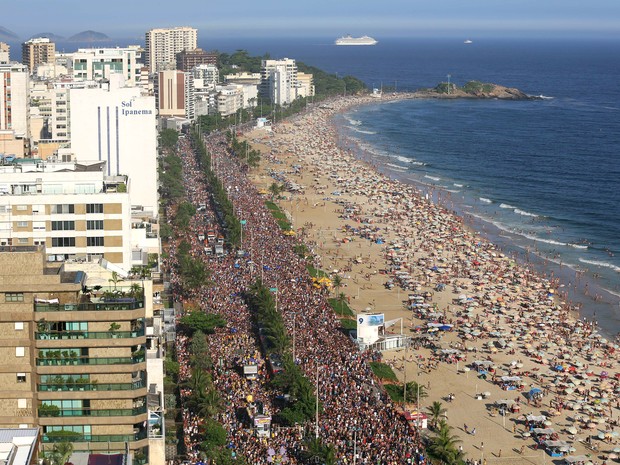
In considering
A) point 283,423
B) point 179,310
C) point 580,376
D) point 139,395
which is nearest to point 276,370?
point 283,423

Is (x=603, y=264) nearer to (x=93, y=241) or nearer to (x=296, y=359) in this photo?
(x=296, y=359)

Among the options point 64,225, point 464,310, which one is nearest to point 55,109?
point 464,310

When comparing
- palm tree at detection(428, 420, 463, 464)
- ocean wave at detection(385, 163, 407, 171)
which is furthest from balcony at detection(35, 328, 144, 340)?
ocean wave at detection(385, 163, 407, 171)

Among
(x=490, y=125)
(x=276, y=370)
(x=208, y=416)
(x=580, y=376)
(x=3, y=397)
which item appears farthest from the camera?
(x=490, y=125)

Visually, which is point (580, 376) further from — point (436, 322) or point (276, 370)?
point (276, 370)

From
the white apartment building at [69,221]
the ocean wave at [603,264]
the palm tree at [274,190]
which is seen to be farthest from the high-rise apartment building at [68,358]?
the palm tree at [274,190]

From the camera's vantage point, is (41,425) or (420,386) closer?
(41,425)
